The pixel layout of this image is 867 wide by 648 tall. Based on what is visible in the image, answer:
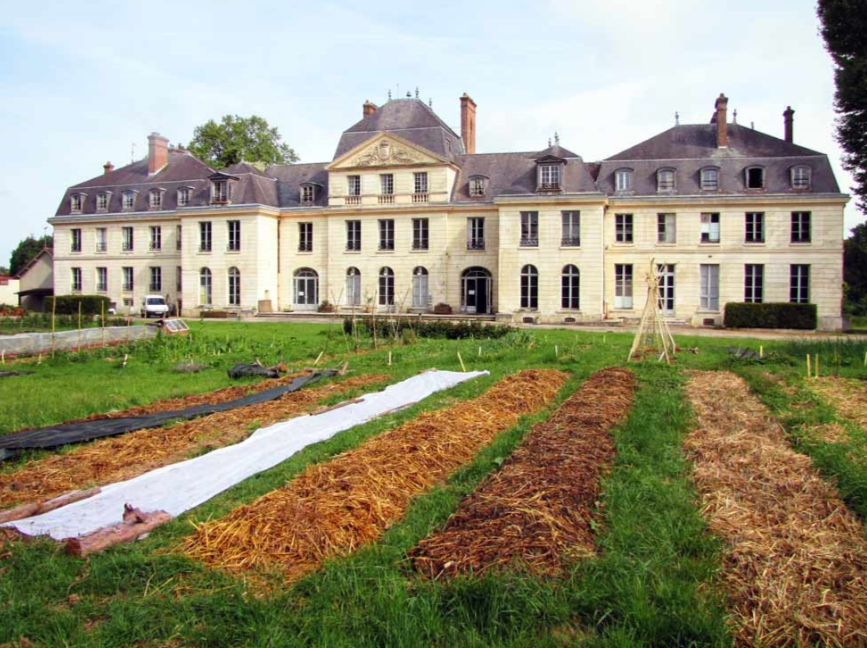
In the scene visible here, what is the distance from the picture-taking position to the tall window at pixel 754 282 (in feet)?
108

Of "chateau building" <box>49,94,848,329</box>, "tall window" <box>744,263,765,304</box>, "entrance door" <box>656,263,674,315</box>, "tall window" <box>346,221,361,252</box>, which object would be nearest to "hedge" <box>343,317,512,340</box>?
"chateau building" <box>49,94,848,329</box>

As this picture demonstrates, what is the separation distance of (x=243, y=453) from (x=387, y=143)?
101 ft

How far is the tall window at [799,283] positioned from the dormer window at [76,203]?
3934 cm

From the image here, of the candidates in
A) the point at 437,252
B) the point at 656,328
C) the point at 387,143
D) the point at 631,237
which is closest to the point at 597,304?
the point at 631,237

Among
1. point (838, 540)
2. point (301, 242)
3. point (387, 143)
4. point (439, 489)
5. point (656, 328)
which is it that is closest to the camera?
point (838, 540)

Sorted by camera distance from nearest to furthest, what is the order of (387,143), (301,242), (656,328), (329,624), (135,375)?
(329,624)
(135,375)
(656,328)
(387,143)
(301,242)

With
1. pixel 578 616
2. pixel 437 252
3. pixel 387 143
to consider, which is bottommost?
pixel 578 616

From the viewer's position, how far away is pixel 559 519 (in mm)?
4766

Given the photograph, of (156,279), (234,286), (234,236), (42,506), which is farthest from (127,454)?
(156,279)

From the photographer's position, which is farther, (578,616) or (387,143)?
(387,143)

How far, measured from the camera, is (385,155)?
3603 cm

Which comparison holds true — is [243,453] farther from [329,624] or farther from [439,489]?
[329,624]

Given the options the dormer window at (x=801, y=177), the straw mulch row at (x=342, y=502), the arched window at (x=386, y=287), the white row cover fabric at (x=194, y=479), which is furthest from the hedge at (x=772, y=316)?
the straw mulch row at (x=342, y=502)

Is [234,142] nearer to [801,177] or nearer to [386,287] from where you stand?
[386,287]
